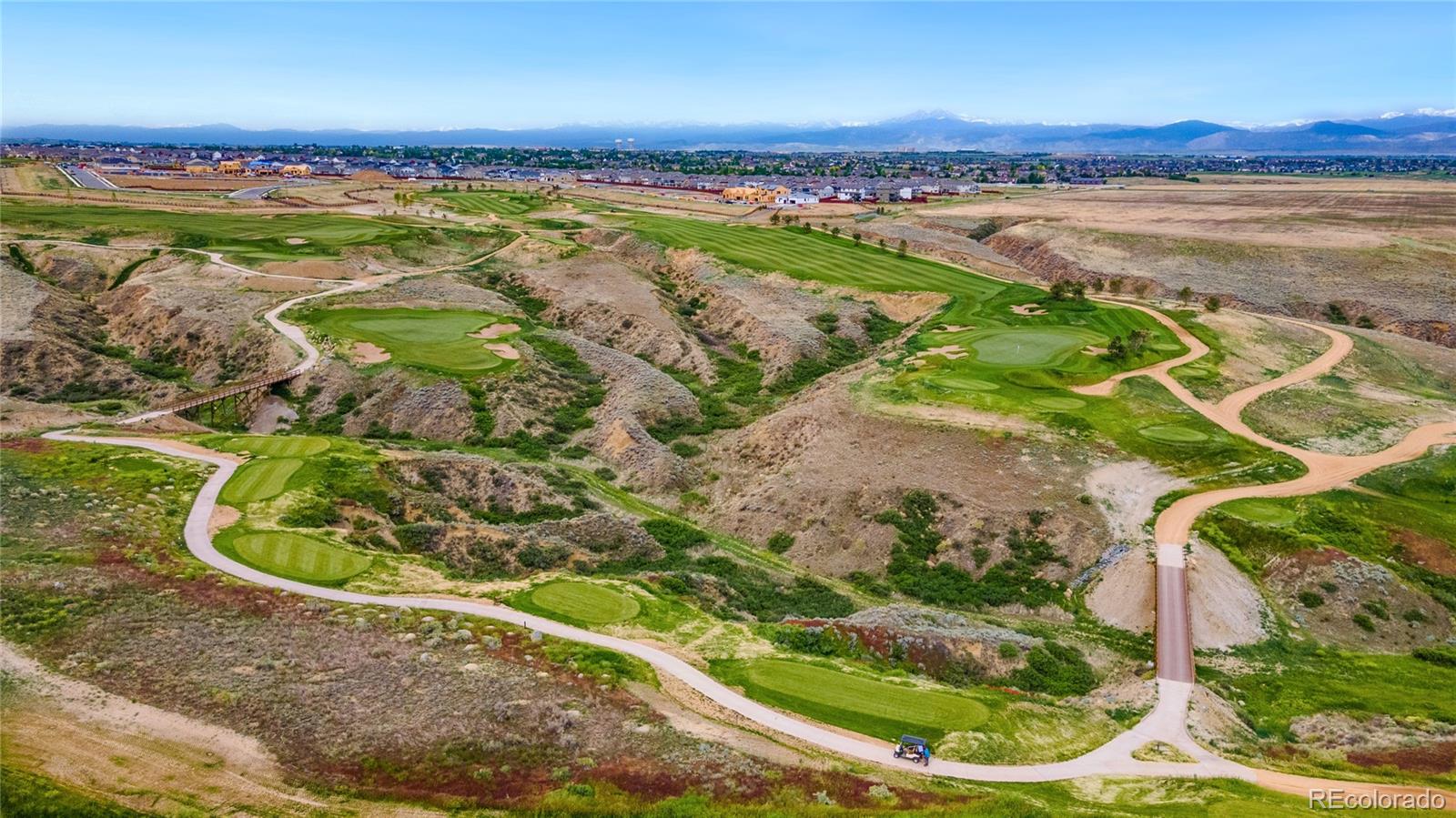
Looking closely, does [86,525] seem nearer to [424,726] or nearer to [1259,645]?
[424,726]

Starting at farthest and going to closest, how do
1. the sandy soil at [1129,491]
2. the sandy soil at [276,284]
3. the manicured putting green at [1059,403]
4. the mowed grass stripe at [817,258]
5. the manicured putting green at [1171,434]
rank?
the mowed grass stripe at [817,258], the sandy soil at [276,284], the manicured putting green at [1059,403], the manicured putting green at [1171,434], the sandy soil at [1129,491]

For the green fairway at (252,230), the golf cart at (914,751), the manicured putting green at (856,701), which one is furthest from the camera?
the green fairway at (252,230)

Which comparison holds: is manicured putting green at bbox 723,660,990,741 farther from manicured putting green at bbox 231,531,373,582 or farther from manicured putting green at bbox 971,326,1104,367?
manicured putting green at bbox 971,326,1104,367

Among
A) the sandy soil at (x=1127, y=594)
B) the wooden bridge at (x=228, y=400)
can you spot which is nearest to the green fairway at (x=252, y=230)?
the wooden bridge at (x=228, y=400)

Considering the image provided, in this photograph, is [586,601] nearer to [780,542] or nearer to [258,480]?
[780,542]

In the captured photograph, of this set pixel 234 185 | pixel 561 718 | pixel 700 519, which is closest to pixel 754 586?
pixel 700 519

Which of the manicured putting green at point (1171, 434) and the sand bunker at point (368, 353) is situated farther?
the sand bunker at point (368, 353)

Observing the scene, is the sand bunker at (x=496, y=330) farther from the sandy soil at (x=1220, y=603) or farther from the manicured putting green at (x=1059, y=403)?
the sandy soil at (x=1220, y=603)

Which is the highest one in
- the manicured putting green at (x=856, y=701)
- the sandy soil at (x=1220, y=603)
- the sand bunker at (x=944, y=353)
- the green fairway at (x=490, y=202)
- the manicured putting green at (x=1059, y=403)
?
the green fairway at (x=490, y=202)

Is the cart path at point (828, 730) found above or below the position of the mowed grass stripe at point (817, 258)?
below

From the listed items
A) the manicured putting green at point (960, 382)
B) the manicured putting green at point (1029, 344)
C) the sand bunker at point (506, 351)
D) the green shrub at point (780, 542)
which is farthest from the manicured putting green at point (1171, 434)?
the sand bunker at point (506, 351)
